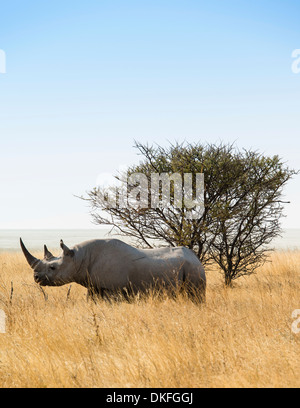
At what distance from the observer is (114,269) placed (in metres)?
7.44

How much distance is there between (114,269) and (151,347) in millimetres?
2757

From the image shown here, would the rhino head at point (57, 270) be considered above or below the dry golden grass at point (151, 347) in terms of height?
above

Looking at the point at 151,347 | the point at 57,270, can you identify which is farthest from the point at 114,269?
the point at 151,347

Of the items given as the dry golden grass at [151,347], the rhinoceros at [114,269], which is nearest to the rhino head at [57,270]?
the rhinoceros at [114,269]

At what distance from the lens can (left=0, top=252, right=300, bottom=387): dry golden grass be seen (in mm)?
4172

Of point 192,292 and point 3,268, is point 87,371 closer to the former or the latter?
point 192,292

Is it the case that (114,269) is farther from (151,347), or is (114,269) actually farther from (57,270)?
(151,347)

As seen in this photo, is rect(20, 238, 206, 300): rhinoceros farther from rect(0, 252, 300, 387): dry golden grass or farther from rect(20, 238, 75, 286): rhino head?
rect(0, 252, 300, 387): dry golden grass

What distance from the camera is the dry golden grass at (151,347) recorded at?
4.17 m

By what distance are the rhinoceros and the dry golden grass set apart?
0.46 metres

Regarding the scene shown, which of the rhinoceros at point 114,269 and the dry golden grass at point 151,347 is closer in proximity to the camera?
the dry golden grass at point 151,347

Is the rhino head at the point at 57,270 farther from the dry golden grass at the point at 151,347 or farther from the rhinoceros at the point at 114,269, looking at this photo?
the dry golden grass at the point at 151,347

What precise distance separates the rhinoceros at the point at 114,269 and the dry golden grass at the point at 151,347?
46cm

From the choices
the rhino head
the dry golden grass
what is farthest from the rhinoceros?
the dry golden grass
